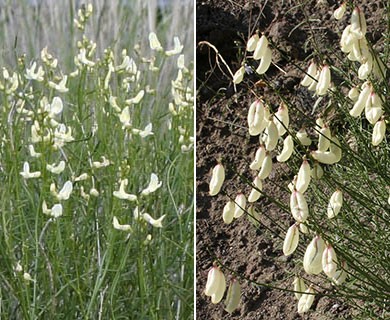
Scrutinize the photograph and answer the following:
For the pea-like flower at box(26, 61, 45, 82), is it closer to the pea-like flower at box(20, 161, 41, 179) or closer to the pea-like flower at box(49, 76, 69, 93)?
the pea-like flower at box(49, 76, 69, 93)

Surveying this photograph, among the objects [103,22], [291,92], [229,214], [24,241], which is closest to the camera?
[229,214]

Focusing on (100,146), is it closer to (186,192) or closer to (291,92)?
(186,192)

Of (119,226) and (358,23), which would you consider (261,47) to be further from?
(119,226)

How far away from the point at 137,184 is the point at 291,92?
635 millimetres

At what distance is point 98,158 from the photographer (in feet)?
4.39

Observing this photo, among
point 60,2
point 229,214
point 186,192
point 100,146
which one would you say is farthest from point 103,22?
point 229,214

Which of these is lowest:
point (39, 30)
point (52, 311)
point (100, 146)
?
point (52, 311)

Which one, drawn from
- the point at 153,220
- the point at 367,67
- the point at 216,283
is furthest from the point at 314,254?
the point at 153,220

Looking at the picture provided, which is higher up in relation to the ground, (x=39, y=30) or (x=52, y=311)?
(x=39, y=30)

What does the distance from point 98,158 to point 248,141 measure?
1.84ft

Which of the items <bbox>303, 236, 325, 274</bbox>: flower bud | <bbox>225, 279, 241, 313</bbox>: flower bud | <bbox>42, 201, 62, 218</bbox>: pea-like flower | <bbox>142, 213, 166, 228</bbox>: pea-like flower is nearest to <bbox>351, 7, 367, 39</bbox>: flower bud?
<bbox>303, 236, 325, 274</bbox>: flower bud

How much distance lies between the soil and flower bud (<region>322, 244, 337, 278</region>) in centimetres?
67

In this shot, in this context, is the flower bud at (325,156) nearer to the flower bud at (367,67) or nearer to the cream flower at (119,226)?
the flower bud at (367,67)

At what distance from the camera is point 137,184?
1317 millimetres
